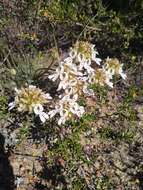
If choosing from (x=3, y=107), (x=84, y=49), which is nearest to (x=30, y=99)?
(x=84, y=49)

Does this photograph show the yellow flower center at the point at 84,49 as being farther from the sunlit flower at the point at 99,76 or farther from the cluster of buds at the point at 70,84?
the sunlit flower at the point at 99,76

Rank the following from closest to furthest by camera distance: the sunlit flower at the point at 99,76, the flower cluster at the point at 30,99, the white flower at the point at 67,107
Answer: the flower cluster at the point at 30,99 → the white flower at the point at 67,107 → the sunlit flower at the point at 99,76

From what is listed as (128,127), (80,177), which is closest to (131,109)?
(128,127)

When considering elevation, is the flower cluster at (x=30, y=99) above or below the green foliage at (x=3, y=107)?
below

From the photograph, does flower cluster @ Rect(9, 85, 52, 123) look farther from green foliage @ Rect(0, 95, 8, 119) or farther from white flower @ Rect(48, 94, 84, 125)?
green foliage @ Rect(0, 95, 8, 119)

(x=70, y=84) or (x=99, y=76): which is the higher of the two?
(x=99, y=76)

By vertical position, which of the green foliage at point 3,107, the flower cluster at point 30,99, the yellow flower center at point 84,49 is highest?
the yellow flower center at point 84,49

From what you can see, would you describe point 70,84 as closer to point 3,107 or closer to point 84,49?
point 84,49

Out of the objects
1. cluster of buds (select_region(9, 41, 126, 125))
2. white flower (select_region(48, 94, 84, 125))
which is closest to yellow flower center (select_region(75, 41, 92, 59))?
cluster of buds (select_region(9, 41, 126, 125))

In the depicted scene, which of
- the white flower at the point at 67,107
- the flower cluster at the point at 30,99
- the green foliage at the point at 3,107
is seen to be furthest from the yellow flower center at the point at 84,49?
the green foliage at the point at 3,107

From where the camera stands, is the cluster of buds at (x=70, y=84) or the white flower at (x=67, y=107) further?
the white flower at (x=67, y=107)
